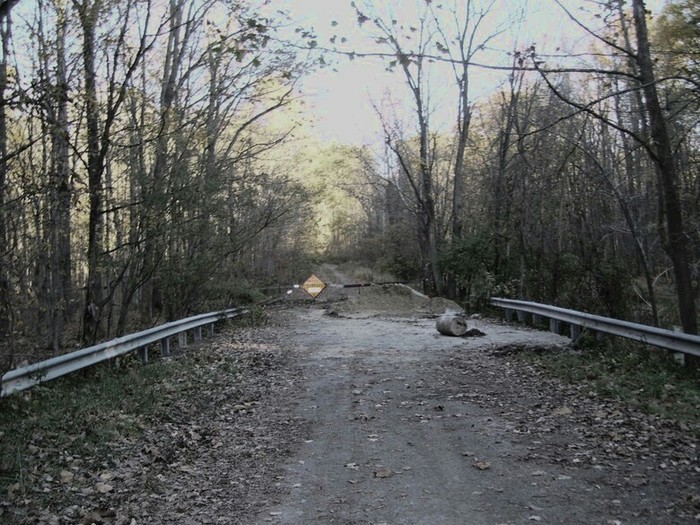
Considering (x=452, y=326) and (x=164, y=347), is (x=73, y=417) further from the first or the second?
(x=452, y=326)

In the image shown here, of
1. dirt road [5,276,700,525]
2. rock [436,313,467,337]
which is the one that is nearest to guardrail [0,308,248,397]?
dirt road [5,276,700,525]

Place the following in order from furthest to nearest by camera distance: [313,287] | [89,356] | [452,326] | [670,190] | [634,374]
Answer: [313,287] → [452,326] → [670,190] → [634,374] → [89,356]

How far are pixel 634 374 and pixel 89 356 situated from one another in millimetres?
7353

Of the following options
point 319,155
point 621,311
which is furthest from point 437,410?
point 319,155

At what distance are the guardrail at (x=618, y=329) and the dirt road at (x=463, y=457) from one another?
1.48m

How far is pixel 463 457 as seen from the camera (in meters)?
5.62

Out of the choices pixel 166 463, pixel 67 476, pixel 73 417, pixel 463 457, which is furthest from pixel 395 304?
pixel 67 476

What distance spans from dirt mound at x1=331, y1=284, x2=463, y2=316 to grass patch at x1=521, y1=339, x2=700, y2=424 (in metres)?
9.65

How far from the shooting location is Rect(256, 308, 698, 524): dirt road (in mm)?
4430

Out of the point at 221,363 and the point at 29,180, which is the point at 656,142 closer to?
the point at 221,363

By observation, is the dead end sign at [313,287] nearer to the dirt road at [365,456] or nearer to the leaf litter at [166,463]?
the dirt road at [365,456]

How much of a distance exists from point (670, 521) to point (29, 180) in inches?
289

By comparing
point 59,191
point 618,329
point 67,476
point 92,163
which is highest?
point 92,163

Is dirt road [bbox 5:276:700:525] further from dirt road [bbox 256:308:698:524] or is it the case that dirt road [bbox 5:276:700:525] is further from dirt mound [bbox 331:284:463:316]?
Answer: dirt mound [bbox 331:284:463:316]
